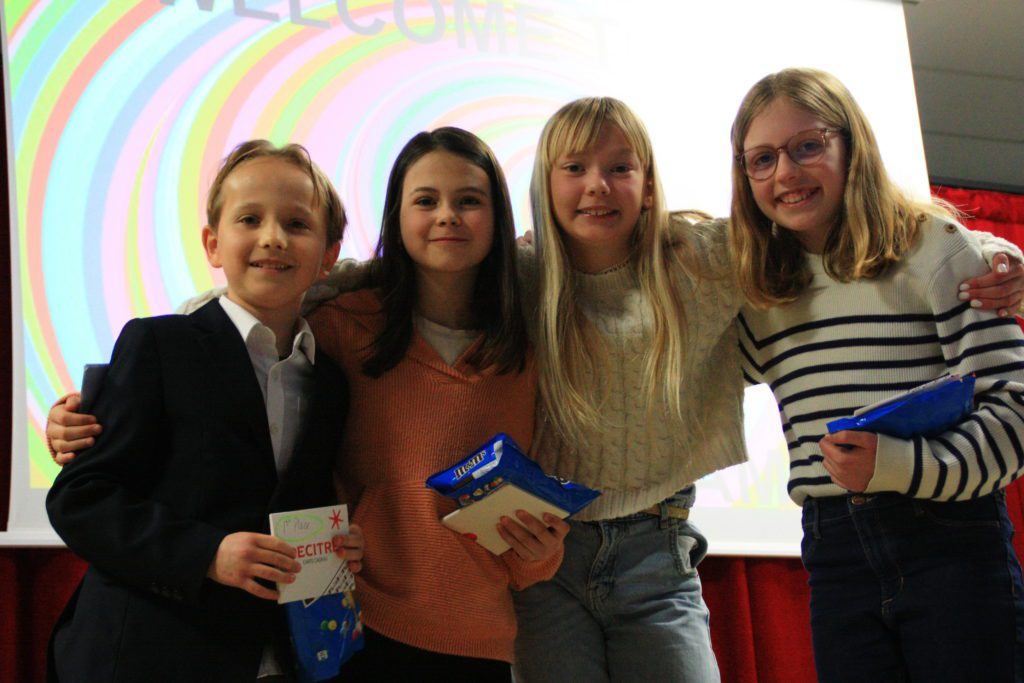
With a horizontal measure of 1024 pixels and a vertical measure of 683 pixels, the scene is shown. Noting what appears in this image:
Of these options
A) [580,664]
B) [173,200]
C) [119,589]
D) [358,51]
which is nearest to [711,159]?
[358,51]

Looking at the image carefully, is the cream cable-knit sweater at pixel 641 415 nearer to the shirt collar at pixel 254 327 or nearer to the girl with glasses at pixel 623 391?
the girl with glasses at pixel 623 391

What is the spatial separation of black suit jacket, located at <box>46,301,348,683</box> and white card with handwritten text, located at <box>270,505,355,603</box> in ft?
0.24

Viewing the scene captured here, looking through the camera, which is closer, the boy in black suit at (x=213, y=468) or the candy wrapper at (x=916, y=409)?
the boy in black suit at (x=213, y=468)

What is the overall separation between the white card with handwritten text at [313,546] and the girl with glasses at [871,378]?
722 millimetres

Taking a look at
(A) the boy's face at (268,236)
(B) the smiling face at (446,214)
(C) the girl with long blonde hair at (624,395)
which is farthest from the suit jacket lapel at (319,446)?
(C) the girl with long blonde hair at (624,395)

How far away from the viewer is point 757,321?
1.68 m

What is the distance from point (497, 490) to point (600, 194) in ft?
1.93

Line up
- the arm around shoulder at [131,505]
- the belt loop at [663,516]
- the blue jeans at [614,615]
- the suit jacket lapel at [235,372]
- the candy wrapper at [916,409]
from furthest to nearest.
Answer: the belt loop at [663,516], the blue jeans at [614,615], the candy wrapper at [916,409], the suit jacket lapel at [235,372], the arm around shoulder at [131,505]

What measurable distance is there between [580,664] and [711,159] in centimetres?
179

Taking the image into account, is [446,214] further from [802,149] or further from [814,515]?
[814,515]

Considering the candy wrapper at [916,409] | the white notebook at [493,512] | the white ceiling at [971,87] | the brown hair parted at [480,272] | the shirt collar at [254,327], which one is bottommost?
the white notebook at [493,512]

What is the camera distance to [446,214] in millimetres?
1521

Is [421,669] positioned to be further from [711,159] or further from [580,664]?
[711,159]

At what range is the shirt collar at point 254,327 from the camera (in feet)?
4.36
